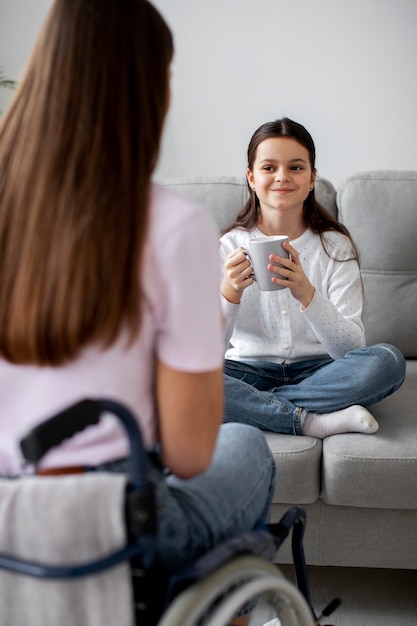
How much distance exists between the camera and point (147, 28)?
0.89m

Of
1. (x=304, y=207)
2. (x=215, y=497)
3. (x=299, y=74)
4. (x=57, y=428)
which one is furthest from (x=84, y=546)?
(x=299, y=74)

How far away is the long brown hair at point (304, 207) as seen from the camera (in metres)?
2.09

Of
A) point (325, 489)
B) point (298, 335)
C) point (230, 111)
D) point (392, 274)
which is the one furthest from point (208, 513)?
point (230, 111)

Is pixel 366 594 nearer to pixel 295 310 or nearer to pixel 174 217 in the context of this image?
pixel 295 310

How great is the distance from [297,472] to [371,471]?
15cm

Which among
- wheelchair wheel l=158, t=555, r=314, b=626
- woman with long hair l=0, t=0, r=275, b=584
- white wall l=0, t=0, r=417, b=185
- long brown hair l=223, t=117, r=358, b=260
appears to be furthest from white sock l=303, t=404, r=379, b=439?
white wall l=0, t=0, r=417, b=185

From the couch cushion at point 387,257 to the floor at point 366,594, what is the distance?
0.65m

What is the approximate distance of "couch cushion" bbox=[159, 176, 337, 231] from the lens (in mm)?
2320

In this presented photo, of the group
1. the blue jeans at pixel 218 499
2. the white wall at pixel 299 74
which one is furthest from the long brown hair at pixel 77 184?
the white wall at pixel 299 74

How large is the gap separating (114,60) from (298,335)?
1306 mm

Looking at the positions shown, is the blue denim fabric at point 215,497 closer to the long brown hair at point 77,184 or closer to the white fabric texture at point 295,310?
the long brown hair at point 77,184

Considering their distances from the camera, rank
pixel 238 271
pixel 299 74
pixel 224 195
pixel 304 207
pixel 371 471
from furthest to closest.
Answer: pixel 299 74
pixel 224 195
pixel 304 207
pixel 238 271
pixel 371 471

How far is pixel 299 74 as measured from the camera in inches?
138

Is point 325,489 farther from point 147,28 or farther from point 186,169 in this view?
point 186,169
